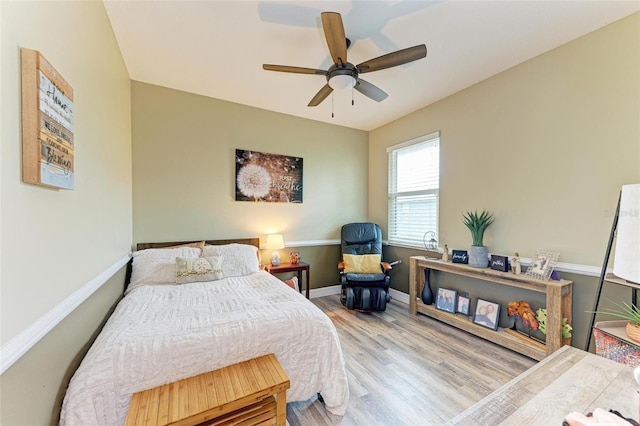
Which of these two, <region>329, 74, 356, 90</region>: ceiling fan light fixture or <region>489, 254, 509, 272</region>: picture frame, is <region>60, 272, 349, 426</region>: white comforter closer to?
<region>329, 74, 356, 90</region>: ceiling fan light fixture

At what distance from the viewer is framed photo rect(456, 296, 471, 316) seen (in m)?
2.88

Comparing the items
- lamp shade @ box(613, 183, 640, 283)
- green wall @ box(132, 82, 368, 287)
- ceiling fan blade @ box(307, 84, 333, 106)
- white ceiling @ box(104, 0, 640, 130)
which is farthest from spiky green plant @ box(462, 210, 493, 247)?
ceiling fan blade @ box(307, 84, 333, 106)

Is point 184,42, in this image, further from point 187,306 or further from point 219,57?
point 187,306

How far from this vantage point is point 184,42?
86.5 inches

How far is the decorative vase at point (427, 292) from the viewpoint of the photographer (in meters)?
3.21

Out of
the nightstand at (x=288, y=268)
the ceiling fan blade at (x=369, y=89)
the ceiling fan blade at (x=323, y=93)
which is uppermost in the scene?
the ceiling fan blade at (x=323, y=93)

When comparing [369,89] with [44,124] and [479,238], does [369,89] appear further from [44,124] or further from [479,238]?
[44,124]

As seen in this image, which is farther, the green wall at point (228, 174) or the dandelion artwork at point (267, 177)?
the dandelion artwork at point (267, 177)

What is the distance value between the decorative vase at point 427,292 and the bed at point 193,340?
199 centimetres

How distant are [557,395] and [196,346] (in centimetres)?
161

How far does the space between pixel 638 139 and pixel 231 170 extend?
3.98 metres

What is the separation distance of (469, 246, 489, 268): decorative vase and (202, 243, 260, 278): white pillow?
2489 mm

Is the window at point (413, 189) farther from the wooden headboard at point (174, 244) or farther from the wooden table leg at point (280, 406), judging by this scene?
the wooden table leg at point (280, 406)

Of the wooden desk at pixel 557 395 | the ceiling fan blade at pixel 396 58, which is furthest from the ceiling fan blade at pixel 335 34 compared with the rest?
the wooden desk at pixel 557 395
